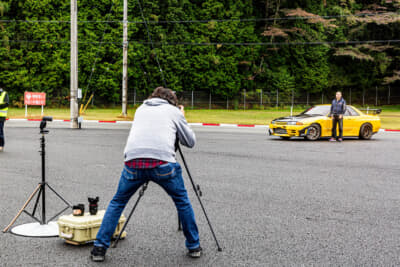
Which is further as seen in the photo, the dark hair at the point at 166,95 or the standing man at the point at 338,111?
the standing man at the point at 338,111

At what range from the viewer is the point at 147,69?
4359cm

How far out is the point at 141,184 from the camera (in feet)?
14.9

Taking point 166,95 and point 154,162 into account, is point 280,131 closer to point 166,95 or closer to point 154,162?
point 166,95

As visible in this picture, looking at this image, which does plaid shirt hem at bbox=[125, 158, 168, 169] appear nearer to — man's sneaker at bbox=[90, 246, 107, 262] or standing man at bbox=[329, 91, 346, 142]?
man's sneaker at bbox=[90, 246, 107, 262]

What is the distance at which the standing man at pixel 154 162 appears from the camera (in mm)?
4418

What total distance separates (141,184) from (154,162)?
0.27 m

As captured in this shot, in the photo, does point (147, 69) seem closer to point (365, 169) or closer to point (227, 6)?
point (227, 6)

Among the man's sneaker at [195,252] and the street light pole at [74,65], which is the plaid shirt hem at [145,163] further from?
the street light pole at [74,65]

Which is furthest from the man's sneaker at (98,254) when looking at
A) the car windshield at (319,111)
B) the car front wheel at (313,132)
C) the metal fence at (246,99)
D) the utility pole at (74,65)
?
the metal fence at (246,99)

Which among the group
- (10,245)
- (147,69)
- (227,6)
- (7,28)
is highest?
(227,6)

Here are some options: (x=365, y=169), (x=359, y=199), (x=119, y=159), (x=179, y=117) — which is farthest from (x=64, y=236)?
(x=365, y=169)

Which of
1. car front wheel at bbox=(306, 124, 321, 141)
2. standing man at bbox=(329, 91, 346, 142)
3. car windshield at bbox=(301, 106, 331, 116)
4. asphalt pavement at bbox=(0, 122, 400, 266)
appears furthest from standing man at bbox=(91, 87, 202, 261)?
car windshield at bbox=(301, 106, 331, 116)

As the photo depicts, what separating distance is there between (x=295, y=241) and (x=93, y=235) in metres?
2.14

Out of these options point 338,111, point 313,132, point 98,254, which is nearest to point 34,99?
point 313,132
